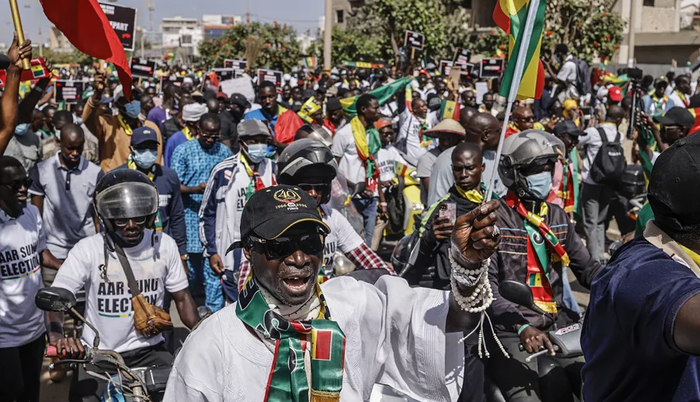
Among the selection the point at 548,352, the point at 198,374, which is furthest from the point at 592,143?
the point at 198,374

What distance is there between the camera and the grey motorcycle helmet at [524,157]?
4523 millimetres

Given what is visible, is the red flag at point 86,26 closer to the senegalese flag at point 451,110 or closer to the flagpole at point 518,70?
the flagpole at point 518,70

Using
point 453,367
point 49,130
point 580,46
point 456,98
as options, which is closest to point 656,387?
point 453,367

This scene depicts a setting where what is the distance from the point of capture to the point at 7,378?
490cm

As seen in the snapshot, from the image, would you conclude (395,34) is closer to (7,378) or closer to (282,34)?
(282,34)

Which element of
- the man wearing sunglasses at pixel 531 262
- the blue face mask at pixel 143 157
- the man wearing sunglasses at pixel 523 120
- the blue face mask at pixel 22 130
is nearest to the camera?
the man wearing sunglasses at pixel 531 262

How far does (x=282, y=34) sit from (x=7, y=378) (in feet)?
109

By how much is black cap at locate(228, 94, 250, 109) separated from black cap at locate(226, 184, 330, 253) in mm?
10486

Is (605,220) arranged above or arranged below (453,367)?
below

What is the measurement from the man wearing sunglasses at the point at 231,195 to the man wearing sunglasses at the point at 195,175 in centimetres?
145

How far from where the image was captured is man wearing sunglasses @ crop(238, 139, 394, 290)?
16.2ft

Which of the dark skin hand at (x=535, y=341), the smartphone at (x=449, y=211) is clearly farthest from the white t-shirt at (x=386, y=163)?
the dark skin hand at (x=535, y=341)

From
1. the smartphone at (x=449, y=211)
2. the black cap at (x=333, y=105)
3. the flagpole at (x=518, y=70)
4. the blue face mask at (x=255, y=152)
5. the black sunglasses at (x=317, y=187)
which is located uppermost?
the flagpole at (x=518, y=70)

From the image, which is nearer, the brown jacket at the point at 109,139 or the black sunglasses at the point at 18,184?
the black sunglasses at the point at 18,184
